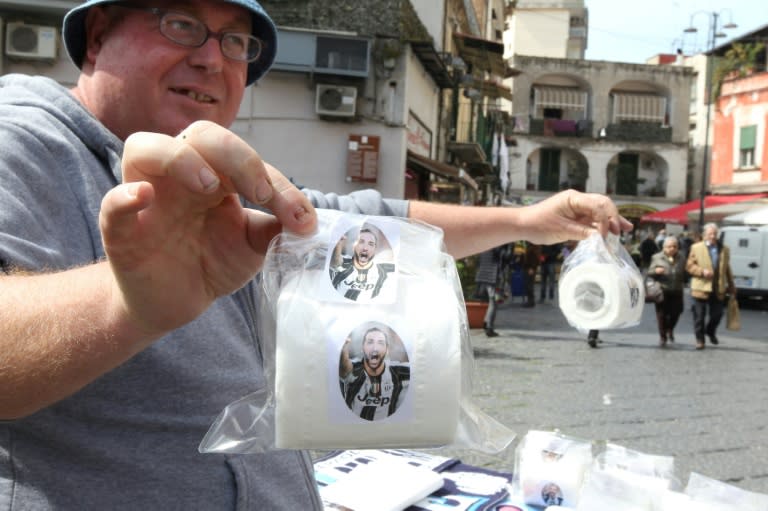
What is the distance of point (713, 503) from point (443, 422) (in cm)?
146

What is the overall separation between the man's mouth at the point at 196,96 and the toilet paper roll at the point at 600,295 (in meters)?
1.10

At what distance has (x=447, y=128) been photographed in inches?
684

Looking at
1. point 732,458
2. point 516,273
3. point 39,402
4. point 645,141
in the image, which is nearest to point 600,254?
point 39,402

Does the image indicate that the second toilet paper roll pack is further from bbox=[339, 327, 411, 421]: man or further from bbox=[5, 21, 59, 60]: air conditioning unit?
bbox=[5, 21, 59, 60]: air conditioning unit

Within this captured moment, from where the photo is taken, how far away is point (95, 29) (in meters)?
1.45

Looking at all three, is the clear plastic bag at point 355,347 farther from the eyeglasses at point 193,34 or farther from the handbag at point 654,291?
the handbag at point 654,291

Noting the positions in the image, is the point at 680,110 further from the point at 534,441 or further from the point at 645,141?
the point at 534,441

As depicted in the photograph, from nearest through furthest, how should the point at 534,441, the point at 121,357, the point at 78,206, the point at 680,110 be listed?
1. the point at 121,357
2. the point at 78,206
3. the point at 534,441
4. the point at 680,110

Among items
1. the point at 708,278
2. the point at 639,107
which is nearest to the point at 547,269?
the point at 708,278

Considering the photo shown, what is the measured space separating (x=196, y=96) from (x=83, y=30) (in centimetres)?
29

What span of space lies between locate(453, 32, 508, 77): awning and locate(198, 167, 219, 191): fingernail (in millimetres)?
15390

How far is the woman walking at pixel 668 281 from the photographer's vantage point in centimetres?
887

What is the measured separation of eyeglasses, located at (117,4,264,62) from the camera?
1.38 metres

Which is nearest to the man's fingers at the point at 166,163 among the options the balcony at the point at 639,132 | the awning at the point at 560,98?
the awning at the point at 560,98
